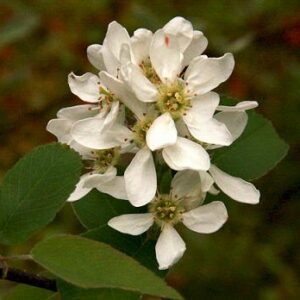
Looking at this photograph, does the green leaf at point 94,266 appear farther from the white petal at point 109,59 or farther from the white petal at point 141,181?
the white petal at point 109,59

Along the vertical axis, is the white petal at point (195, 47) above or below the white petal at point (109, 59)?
below

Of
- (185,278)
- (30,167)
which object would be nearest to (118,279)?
(30,167)

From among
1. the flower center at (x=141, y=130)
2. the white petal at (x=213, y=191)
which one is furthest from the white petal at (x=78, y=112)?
the white petal at (x=213, y=191)

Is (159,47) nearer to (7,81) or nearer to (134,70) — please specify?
(134,70)

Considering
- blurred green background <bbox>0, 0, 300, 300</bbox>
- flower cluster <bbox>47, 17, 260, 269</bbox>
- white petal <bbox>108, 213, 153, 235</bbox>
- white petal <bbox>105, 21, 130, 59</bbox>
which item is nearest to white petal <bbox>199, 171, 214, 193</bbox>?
flower cluster <bbox>47, 17, 260, 269</bbox>

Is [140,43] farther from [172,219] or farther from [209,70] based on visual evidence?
[172,219]

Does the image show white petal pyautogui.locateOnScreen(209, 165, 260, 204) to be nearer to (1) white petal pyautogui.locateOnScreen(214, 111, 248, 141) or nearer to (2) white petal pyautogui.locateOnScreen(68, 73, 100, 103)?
(1) white petal pyautogui.locateOnScreen(214, 111, 248, 141)

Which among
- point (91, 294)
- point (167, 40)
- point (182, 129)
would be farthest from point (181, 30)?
point (91, 294)
